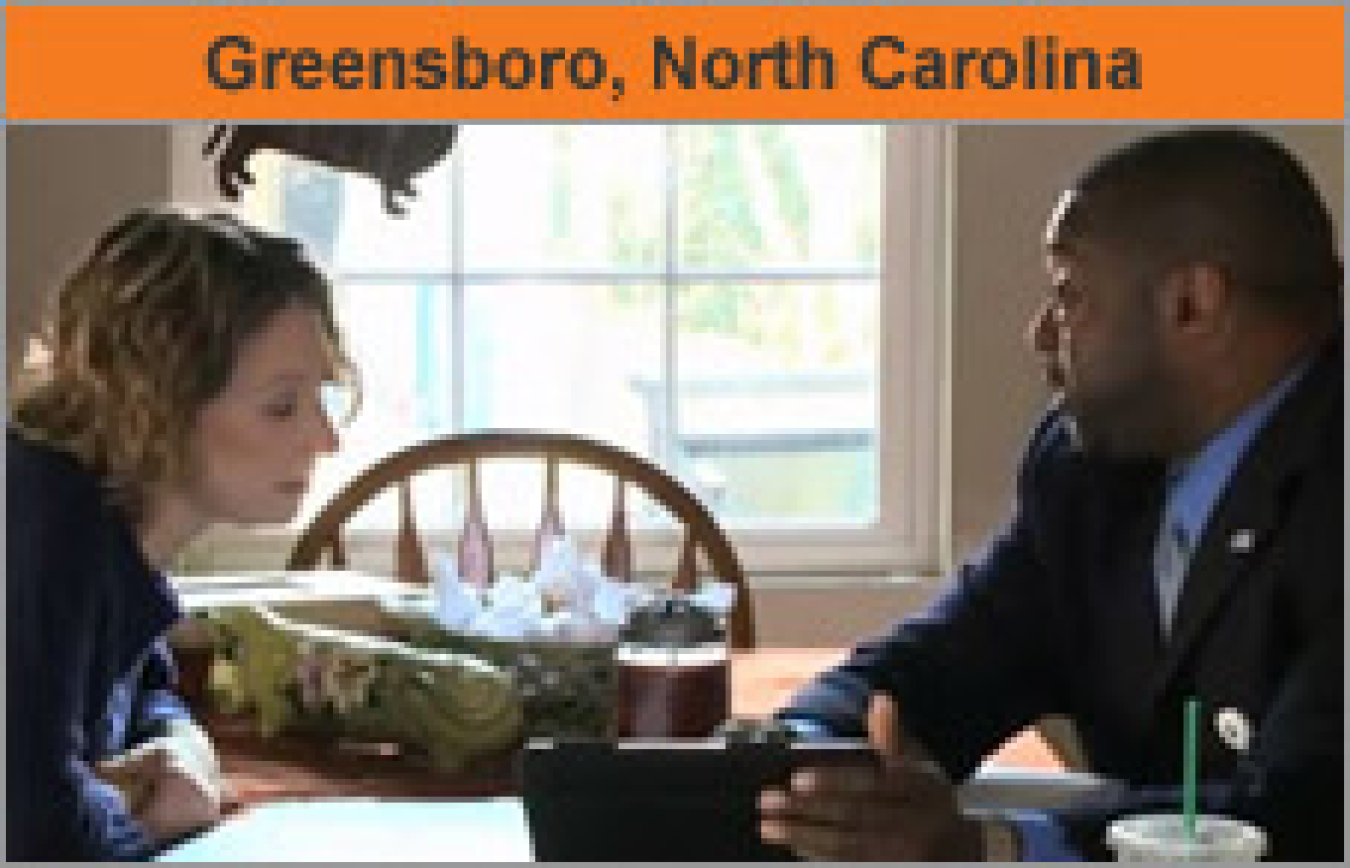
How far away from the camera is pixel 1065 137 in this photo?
298cm

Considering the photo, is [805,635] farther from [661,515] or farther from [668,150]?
[668,150]

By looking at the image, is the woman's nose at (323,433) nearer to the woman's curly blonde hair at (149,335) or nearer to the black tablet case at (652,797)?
the woman's curly blonde hair at (149,335)

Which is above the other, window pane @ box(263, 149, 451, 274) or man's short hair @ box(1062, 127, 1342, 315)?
window pane @ box(263, 149, 451, 274)

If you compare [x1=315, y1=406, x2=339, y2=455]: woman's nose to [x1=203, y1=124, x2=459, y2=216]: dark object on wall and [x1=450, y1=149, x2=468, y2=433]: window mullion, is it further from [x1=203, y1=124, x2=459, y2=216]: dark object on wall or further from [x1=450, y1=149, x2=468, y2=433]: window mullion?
[x1=450, y1=149, x2=468, y2=433]: window mullion

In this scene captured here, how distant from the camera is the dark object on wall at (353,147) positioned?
7.06 feet

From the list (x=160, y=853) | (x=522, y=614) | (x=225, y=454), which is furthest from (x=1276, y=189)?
(x=160, y=853)

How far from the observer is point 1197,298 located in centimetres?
179

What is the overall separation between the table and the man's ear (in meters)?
0.35

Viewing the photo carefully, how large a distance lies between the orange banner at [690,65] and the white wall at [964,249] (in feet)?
0.15

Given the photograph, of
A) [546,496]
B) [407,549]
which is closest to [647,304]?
[546,496]

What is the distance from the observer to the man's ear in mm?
1776

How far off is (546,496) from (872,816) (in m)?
1.30

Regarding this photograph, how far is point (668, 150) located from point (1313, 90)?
0.82 meters

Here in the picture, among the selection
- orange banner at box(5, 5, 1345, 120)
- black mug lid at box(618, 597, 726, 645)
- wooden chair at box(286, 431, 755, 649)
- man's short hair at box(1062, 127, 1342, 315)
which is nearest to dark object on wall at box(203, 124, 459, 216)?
orange banner at box(5, 5, 1345, 120)
